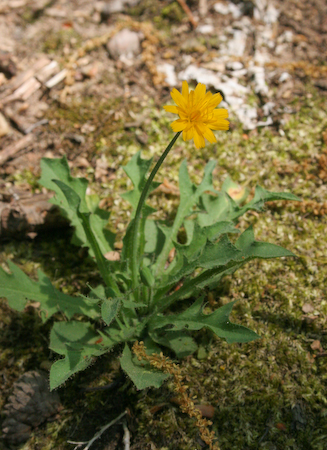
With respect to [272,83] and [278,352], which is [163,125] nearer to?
[272,83]

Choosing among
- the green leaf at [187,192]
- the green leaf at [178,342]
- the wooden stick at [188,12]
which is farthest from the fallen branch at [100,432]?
the wooden stick at [188,12]

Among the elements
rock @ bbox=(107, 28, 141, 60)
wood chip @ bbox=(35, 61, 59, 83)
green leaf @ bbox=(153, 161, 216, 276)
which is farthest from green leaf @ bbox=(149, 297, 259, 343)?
rock @ bbox=(107, 28, 141, 60)

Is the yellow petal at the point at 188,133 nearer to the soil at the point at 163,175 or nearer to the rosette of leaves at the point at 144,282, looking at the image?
the rosette of leaves at the point at 144,282

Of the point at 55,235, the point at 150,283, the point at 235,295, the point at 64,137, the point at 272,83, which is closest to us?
the point at 150,283

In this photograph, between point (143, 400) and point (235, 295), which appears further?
point (235, 295)

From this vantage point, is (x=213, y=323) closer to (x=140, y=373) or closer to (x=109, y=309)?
(x=140, y=373)

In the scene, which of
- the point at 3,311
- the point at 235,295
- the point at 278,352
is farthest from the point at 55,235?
the point at 278,352

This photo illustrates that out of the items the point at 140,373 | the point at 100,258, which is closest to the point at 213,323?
the point at 140,373
